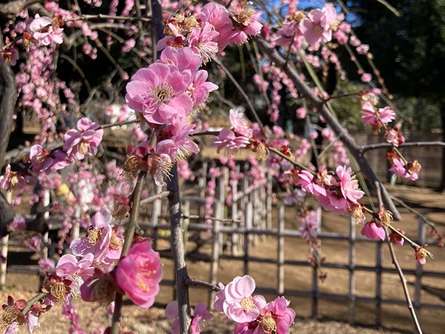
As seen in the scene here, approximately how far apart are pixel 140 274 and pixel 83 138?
57 cm

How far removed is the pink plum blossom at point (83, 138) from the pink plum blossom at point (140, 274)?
1.72 feet

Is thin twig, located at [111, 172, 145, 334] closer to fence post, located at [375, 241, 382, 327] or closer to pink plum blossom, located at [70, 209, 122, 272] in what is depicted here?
pink plum blossom, located at [70, 209, 122, 272]

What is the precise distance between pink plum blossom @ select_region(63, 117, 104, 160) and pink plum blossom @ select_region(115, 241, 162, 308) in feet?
1.72

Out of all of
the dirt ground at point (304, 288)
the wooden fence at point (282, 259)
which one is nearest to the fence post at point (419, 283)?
the wooden fence at point (282, 259)

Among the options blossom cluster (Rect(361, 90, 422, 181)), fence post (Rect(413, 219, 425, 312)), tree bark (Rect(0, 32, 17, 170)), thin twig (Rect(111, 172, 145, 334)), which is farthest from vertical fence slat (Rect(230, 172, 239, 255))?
thin twig (Rect(111, 172, 145, 334))

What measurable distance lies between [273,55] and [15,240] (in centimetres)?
414

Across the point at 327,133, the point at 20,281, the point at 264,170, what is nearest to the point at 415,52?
the point at 264,170

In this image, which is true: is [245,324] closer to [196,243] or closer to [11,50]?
[11,50]

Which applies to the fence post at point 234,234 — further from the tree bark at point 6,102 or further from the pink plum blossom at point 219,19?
the pink plum blossom at point 219,19

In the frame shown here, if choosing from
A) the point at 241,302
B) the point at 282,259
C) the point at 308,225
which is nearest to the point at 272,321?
the point at 241,302

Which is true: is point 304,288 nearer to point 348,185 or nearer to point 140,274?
point 348,185

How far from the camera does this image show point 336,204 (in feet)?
3.62

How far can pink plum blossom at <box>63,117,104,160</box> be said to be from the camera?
109cm

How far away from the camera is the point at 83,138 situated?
1095 mm
